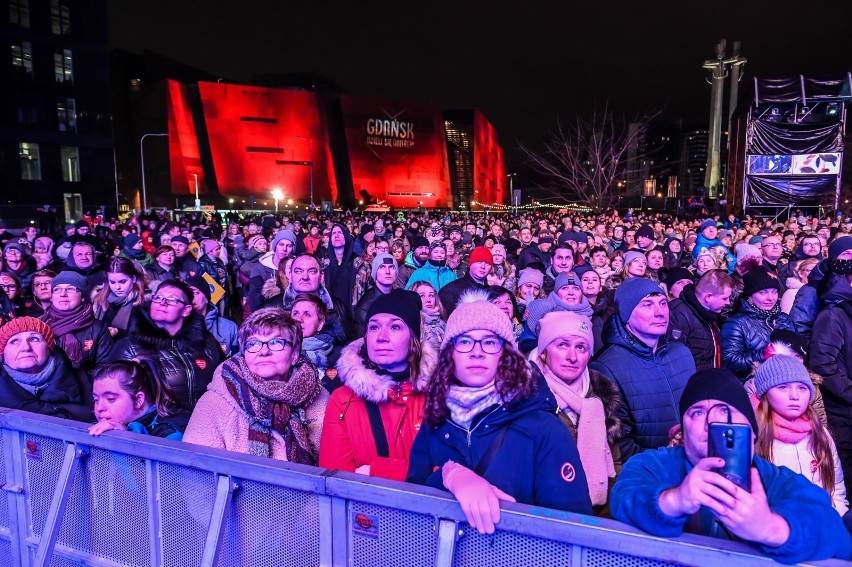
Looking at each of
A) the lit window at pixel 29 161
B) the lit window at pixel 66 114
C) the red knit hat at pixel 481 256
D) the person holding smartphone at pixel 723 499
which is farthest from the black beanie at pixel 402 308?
the lit window at pixel 66 114

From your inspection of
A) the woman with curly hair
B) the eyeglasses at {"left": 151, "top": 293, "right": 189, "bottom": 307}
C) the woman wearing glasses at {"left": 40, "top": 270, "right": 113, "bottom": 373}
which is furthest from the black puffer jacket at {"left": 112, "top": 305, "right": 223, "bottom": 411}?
the woman with curly hair

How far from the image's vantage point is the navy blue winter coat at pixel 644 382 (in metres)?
3.28

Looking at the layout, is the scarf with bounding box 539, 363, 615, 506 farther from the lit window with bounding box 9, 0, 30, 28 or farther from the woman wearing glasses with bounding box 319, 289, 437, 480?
the lit window with bounding box 9, 0, 30, 28

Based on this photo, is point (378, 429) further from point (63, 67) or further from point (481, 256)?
point (63, 67)

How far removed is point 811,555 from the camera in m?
1.46

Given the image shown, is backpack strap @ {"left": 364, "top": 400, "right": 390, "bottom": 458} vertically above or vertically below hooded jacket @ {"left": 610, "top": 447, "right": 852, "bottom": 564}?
below

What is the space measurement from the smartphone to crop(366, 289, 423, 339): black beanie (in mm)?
1730

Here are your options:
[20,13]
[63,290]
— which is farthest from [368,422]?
[20,13]

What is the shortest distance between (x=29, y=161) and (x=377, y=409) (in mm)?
44258

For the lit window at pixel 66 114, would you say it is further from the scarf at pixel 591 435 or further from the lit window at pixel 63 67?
the scarf at pixel 591 435

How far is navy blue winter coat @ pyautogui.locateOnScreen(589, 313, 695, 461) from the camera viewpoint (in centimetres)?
328

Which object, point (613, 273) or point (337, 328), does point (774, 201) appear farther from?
point (337, 328)

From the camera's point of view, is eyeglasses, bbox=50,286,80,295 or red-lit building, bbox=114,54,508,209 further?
red-lit building, bbox=114,54,508,209

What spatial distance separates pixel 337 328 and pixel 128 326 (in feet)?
5.50
